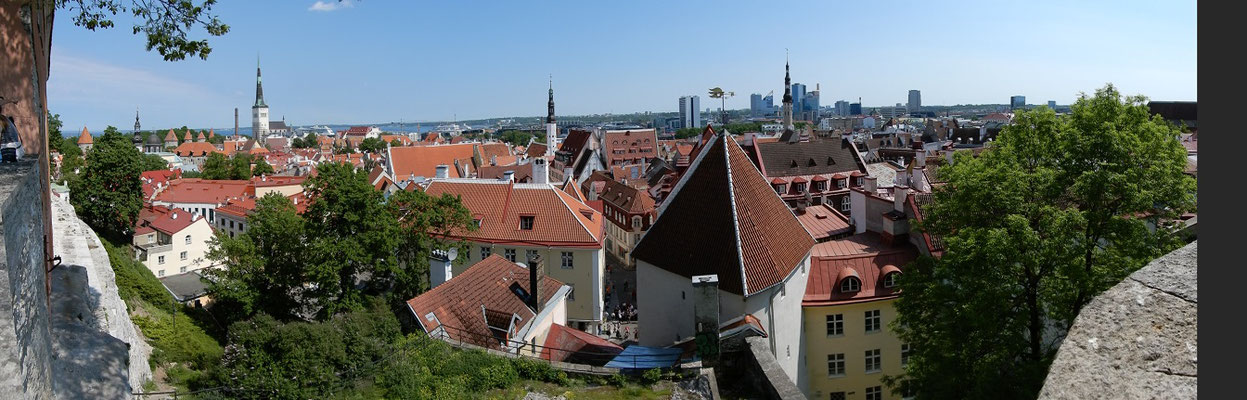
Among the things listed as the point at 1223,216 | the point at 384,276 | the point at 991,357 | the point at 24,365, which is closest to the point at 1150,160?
the point at 991,357

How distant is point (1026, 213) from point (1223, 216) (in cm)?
1257

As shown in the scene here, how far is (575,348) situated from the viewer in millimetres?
17844

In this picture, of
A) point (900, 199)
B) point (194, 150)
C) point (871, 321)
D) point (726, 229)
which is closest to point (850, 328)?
point (871, 321)

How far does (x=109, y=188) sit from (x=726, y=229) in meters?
31.0

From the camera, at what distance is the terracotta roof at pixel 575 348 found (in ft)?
56.5

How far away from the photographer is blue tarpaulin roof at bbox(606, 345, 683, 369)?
14922 millimetres

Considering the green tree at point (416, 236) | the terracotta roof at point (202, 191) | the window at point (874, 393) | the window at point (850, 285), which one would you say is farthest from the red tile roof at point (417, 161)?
the window at point (874, 393)

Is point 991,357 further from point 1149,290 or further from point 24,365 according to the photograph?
point 24,365

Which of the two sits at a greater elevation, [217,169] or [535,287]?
[217,169]

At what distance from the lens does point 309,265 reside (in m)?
19.8

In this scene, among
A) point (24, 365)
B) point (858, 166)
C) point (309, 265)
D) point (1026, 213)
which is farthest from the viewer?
point (858, 166)

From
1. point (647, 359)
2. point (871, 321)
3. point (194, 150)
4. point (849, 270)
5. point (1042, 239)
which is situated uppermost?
point (194, 150)

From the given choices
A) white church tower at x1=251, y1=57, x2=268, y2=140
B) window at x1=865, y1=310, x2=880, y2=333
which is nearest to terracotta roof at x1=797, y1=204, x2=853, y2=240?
window at x1=865, y1=310, x2=880, y2=333

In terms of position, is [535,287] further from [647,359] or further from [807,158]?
[807,158]
